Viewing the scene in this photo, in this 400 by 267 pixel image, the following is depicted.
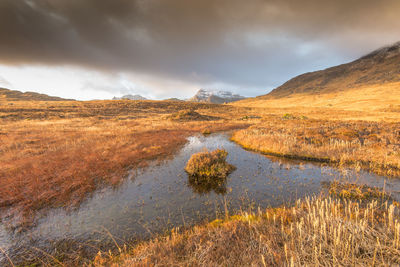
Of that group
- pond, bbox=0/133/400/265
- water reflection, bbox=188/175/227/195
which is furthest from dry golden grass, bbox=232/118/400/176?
water reflection, bbox=188/175/227/195

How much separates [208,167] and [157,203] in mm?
4626

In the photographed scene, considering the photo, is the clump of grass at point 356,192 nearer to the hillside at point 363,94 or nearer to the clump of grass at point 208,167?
the clump of grass at point 208,167

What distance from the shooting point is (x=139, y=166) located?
41.9ft

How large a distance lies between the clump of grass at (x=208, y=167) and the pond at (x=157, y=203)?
0.56 m

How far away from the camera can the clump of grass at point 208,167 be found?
1103 cm

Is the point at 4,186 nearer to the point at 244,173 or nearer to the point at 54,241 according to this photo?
the point at 54,241

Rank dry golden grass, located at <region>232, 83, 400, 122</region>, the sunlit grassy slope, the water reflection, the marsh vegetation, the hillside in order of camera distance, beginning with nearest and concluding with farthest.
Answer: the marsh vegetation, the water reflection, dry golden grass, located at <region>232, 83, 400, 122</region>, the sunlit grassy slope, the hillside

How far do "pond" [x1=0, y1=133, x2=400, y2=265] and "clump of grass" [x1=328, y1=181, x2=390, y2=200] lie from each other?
→ 68cm

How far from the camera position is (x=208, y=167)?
11445 mm

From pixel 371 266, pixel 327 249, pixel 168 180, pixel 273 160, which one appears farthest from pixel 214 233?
pixel 273 160

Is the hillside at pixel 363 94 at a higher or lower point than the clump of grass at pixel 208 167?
higher

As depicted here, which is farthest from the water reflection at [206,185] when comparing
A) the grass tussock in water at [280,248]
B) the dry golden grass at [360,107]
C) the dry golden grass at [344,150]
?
the dry golden grass at [360,107]

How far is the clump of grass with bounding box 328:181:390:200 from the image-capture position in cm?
766

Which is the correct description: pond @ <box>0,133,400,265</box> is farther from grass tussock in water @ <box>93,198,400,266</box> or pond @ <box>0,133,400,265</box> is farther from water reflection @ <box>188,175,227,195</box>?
grass tussock in water @ <box>93,198,400,266</box>
